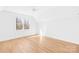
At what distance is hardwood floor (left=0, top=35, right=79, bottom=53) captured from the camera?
1733 millimetres

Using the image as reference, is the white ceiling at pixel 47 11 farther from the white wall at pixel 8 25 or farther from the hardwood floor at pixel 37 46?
the hardwood floor at pixel 37 46

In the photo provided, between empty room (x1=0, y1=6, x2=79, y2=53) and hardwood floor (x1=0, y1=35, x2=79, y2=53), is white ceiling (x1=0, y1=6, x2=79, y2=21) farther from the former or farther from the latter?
hardwood floor (x1=0, y1=35, x2=79, y2=53)

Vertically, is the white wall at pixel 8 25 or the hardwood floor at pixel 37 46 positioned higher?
the white wall at pixel 8 25

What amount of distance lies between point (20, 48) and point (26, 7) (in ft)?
2.25

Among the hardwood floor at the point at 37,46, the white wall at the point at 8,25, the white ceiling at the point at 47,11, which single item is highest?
the white ceiling at the point at 47,11

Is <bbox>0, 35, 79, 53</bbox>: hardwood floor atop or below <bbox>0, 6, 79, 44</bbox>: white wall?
below

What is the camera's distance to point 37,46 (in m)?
1.78

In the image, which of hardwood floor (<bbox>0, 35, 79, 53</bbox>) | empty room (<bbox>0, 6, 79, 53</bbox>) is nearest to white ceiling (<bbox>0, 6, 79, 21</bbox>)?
empty room (<bbox>0, 6, 79, 53</bbox>)

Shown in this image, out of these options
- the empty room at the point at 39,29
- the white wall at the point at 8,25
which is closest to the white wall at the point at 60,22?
the empty room at the point at 39,29

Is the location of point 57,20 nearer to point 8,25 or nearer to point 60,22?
point 60,22

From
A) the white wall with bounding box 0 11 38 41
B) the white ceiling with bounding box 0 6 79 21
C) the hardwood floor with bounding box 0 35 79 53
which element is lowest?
the hardwood floor with bounding box 0 35 79 53

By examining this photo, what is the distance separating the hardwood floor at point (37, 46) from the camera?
1.73m
